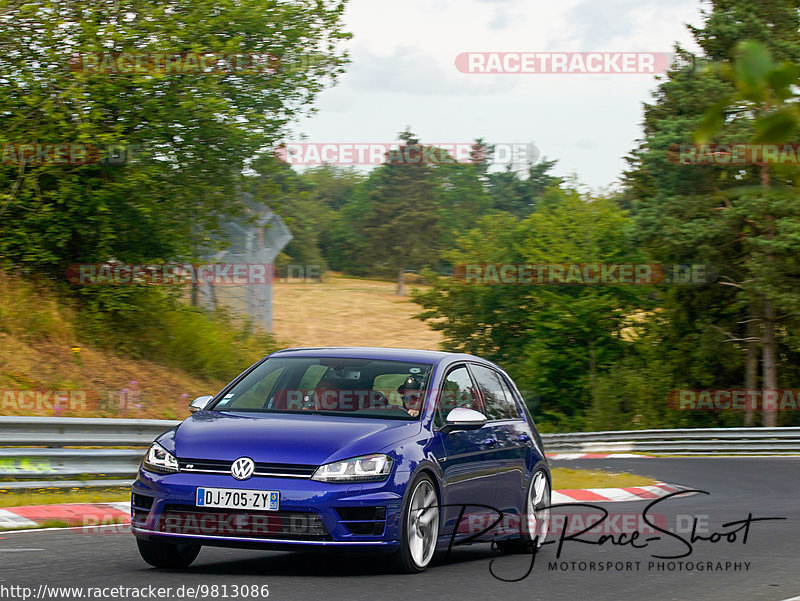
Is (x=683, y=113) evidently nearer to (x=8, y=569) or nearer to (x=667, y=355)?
(x=667, y=355)

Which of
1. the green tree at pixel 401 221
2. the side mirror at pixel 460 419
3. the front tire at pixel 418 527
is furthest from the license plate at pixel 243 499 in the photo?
the green tree at pixel 401 221

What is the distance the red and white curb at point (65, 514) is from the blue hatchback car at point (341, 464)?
2905 millimetres

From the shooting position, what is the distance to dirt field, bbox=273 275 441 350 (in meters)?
58.2

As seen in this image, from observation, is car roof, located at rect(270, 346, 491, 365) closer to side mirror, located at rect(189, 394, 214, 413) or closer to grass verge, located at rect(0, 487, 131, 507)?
side mirror, located at rect(189, 394, 214, 413)

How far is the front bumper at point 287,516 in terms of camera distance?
6.51m

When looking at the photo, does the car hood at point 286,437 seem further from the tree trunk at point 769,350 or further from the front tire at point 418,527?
the tree trunk at point 769,350

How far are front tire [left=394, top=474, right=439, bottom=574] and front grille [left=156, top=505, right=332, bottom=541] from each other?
532 millimetres


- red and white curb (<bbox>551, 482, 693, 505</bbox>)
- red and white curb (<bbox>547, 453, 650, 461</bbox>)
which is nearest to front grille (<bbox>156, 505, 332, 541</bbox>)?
red and white curb (<bbox>551, 482, 693, 505</bbox>)

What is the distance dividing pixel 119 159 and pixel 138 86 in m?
1.38

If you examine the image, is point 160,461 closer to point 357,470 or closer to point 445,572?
point 357,470

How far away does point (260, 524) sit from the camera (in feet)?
21.4

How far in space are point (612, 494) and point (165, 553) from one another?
9.75 metres

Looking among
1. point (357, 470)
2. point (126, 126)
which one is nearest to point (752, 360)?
point (126, 126)

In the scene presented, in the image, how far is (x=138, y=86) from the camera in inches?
817
